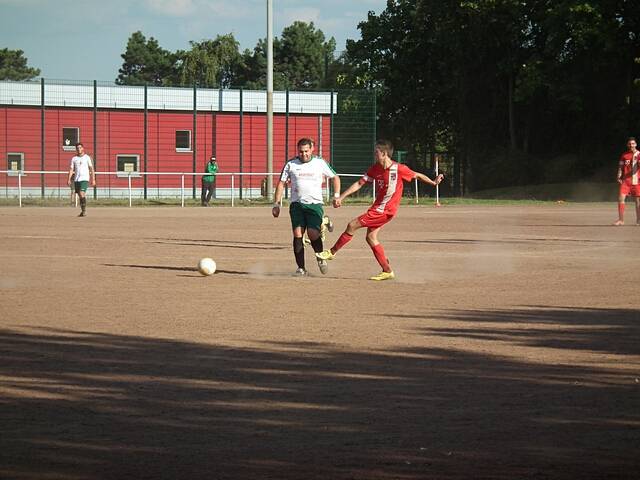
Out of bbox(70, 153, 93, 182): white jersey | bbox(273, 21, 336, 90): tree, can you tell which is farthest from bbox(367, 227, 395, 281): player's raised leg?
bbox(273, 21, 336, 90): tree

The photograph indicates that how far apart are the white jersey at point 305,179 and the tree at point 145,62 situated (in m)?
126

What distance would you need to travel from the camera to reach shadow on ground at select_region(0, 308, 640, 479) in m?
5.68

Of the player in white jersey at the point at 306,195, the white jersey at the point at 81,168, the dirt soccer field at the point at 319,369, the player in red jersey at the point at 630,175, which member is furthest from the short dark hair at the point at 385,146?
the white jersey at the point at 81,168

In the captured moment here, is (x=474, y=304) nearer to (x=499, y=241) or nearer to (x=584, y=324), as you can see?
(x=584, y=324)

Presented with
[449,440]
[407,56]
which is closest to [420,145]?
[407,56]

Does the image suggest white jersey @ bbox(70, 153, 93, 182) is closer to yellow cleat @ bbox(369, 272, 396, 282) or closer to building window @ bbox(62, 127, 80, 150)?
yellow cleat @ bbox(369, 272, 396, 282)

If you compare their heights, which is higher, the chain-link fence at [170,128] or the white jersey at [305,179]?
the chain-link fence at [170,128]

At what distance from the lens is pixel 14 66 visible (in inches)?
5310

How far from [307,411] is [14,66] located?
13477 cm

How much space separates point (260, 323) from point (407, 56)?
61888 millimetres

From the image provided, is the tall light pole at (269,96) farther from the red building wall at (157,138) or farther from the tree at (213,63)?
the tree at (213,63)

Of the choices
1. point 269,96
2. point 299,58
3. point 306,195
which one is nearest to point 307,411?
point 306,195

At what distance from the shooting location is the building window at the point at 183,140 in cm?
5278

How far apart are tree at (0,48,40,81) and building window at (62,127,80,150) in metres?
83.0
